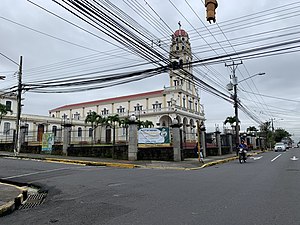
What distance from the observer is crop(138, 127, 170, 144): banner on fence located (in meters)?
19.6

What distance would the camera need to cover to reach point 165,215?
5184 millimetres

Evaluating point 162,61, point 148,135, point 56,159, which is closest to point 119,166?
point 148,135

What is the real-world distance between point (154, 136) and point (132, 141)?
1837 mm

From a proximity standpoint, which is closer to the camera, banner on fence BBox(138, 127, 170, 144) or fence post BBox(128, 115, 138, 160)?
fence post BBox(128, 115, 138, 160)

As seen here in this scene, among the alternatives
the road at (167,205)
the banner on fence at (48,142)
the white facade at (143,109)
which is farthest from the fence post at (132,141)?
the white facade at (143,109)

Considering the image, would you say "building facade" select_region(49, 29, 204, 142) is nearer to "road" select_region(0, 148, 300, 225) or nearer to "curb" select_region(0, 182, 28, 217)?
"road" select_region(0, 148, 300, 225)

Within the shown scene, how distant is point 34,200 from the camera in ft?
23.9

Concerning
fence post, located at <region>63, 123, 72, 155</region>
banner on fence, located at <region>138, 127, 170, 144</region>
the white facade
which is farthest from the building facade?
banner on fence, located at <region>138, 127, 170, 144</region>

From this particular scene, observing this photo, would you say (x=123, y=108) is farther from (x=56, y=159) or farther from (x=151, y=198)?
(x=151, y=198)

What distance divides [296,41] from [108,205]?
34.8 feet

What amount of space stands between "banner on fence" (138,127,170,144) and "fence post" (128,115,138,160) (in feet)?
3.35

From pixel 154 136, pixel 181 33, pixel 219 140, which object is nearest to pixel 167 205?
pixel 154 136

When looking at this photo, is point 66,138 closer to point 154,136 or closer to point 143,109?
point 154,136

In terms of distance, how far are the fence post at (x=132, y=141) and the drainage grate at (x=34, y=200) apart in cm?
1078
